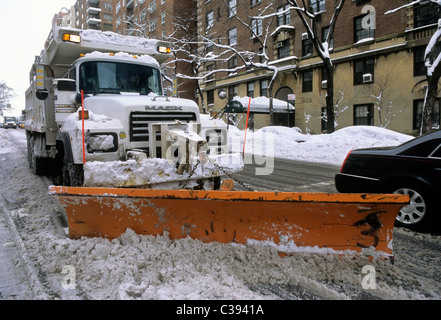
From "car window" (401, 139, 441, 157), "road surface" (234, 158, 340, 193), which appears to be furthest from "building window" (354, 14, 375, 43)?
"car window" (401, 139, 441, 157)

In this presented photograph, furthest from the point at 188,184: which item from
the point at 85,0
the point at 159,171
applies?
the point at 85,0

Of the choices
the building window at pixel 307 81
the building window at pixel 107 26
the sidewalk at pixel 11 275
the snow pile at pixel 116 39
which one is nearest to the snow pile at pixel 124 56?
the snow pile at pixel 116 39

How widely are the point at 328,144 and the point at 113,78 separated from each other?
11.7 metres

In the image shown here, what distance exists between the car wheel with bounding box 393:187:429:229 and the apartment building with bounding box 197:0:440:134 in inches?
597

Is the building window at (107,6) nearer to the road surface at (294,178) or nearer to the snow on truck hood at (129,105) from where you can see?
the road surface at (294,178)

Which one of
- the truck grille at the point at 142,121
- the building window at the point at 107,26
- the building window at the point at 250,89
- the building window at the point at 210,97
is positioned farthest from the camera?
the building window at the point at 107,26

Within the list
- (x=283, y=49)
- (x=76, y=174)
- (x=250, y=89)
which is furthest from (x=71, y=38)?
(x=250, y=89)

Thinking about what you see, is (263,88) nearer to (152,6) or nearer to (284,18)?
(284,18)

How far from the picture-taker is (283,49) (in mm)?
30344

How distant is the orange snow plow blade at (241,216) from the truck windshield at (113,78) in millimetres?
2865

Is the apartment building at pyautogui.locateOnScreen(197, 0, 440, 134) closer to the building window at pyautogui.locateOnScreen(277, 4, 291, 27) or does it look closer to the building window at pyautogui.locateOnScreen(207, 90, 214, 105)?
the building window at pyautogui.locateOnScreen(277, 4, 291, 27)

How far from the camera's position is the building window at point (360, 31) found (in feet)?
77.2
